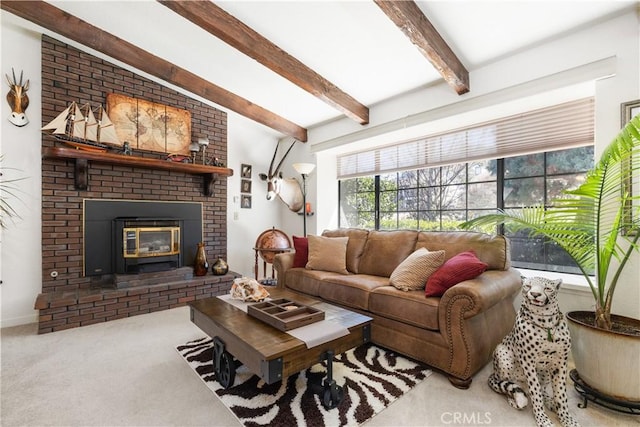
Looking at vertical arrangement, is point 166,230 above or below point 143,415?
above

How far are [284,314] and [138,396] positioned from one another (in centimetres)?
99

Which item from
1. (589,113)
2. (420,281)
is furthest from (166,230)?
(589,113)

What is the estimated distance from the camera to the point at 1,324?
2.94 metres

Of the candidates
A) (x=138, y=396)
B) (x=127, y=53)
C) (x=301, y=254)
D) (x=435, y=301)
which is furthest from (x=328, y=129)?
(x=138, y=396)

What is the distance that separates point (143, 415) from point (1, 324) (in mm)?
2555

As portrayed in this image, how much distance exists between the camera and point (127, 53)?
3154 millimetres

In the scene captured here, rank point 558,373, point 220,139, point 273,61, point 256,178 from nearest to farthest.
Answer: point 558,373
point 273,61
point 220,139
point 256,178

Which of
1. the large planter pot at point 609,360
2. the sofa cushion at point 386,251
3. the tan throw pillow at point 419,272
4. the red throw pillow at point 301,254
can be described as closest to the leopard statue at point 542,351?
the large planter pot at point 609,360

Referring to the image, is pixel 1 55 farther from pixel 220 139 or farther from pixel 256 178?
pixel 256 178

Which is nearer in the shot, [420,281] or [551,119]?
[420,281]

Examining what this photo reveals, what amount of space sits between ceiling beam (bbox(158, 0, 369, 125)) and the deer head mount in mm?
1511

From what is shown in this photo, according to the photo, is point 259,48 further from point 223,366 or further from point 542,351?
point 542,351

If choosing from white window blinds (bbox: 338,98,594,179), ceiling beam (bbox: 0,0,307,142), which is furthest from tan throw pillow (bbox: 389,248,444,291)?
ceiling beam (bbox: 0,0,307,142)

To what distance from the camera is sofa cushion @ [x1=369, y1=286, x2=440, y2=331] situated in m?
2.00
